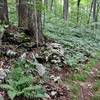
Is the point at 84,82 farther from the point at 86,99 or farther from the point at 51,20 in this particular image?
the point at 51,20

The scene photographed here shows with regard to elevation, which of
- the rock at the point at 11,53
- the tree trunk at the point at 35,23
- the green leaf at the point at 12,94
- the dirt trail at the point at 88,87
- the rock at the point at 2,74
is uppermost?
the tree trunk at the point at 35,23

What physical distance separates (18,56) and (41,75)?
1090 mm

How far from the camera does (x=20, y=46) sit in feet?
24.5

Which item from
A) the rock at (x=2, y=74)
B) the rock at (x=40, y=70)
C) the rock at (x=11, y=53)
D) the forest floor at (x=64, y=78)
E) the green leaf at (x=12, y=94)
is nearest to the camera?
the green leaf at (x=12, y=94)

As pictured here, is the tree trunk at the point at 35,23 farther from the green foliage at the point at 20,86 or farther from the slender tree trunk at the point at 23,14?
the green foliage at the point at 20,86

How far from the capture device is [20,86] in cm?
544

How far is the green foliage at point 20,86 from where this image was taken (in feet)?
16.8

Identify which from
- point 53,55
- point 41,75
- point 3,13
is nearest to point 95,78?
point 53,55

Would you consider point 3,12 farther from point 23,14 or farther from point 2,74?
point 2,74

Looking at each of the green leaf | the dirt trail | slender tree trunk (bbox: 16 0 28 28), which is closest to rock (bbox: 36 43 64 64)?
the dirt trail

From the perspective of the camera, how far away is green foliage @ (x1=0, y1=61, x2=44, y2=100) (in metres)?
5.11

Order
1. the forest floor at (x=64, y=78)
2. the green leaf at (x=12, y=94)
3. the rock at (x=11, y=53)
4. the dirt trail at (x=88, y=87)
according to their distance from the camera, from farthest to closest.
→ the rock at (x=11, y=53), the dirt trail at (x=88, y=87), the forest floor at (x=64, y=78), the green leaf at (x=12, y=94)

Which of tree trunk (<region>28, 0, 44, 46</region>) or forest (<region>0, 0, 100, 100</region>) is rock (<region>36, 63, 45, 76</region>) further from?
tree trunk (<region>28, 0, 44, 46</region>)

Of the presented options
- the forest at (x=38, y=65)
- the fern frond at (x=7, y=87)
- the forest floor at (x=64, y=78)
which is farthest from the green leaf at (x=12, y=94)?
the forest floor at (x=64, y=78)
